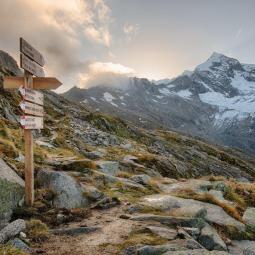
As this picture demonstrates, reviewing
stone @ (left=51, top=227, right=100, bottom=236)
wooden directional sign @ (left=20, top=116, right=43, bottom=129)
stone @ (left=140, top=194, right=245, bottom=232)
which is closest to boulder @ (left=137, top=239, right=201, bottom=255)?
stone @ (left=51, top=227, right=100, bottom=236)

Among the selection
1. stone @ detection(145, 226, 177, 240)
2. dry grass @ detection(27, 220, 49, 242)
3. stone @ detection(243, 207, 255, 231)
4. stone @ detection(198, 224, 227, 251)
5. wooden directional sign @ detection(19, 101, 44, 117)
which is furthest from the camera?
stone @ detection(243, 207, 255, 231)

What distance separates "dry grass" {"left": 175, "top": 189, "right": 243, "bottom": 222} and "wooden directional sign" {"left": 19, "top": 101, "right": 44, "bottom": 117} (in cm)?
871

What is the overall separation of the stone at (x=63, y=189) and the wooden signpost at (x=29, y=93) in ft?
4.74

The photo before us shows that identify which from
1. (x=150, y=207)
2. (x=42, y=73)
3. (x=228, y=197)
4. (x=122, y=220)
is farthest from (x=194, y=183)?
(x=42, y=73)

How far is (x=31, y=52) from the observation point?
14.3m

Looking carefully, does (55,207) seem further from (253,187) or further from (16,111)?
(16,111)

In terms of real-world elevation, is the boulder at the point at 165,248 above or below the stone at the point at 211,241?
above

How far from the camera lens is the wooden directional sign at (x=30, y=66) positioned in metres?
13.6

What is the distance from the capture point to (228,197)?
71.9 ft

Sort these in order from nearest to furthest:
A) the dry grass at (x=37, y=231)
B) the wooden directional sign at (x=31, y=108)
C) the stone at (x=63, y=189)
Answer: the dry grass at (x=37, y=231)
the wooden directional sign at (x=31, y=108)
the stone at (x=63, y=189)

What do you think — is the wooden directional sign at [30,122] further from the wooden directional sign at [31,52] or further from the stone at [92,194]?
the stone at [92,194]

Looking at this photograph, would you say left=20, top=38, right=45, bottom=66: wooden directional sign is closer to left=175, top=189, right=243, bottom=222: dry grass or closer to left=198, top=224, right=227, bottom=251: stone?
left=198, top=224, right=227, bottom=251: stone

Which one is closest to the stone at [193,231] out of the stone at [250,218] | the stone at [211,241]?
the stone at [211,241]

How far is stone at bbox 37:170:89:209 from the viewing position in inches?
591
